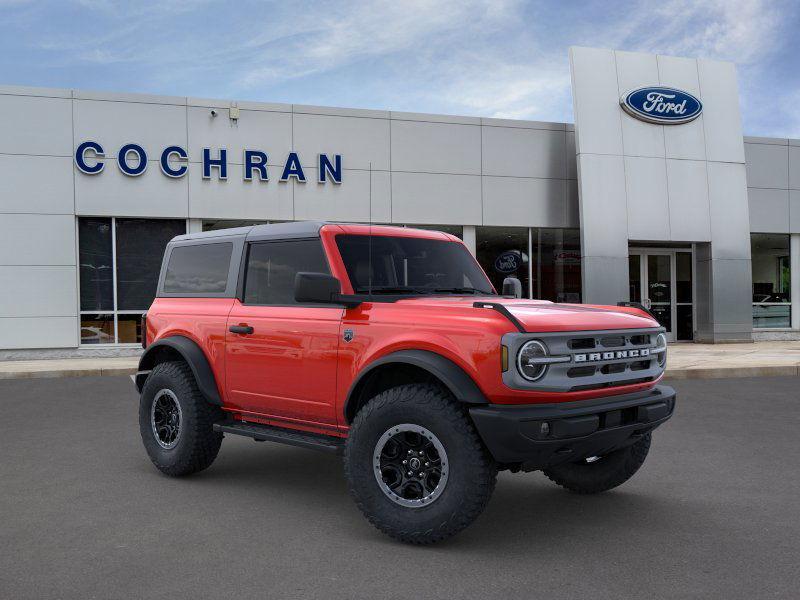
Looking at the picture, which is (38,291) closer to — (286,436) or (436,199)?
(436,199)

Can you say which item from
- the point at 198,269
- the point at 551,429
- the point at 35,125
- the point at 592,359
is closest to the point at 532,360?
the point at 551,429

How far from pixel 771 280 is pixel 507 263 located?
8.61m

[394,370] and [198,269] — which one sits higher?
[198,269]

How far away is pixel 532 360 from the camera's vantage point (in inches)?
170

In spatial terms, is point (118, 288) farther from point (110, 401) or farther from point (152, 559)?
point (152, 559)

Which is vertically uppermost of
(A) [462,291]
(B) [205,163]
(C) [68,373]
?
(B) [205,163]

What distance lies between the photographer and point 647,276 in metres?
22.0

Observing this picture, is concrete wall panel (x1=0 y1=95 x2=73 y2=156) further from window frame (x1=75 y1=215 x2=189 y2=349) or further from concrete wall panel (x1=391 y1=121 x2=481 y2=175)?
concrete wall panel (x1=391 y1=121 x2=481 y2=175)

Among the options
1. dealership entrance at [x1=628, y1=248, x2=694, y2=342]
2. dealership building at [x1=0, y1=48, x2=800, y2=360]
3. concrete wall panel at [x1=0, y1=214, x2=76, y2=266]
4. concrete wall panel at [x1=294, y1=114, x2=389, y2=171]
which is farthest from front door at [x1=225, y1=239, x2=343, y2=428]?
dealership entrance at [x1=628, y1=248, x2=694, y2=342]

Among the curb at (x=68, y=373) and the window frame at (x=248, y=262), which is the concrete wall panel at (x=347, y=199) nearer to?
the curb at (x=68, y=373)

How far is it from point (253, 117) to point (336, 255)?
47.2ft

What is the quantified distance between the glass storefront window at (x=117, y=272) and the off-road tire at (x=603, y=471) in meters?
14.3

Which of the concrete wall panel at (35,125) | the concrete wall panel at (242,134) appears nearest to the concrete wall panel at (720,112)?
the concrete wall panel at (242,134)

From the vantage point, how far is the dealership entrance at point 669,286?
22.0 metres
